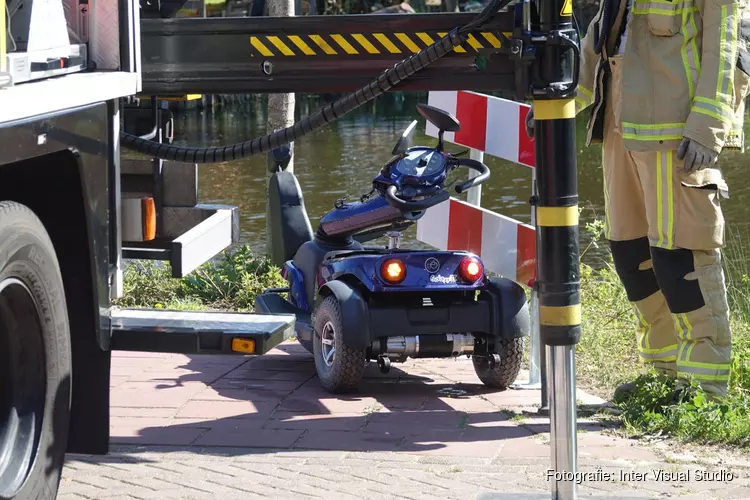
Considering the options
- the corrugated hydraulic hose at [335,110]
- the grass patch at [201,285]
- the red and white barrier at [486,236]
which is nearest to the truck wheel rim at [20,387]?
the corrugated hydraulic hose at [335,110]

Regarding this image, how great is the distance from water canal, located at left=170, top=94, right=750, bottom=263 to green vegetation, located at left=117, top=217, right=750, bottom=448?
1934 millimetres

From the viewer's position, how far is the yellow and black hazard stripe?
14.9ft

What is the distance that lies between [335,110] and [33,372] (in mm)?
1905

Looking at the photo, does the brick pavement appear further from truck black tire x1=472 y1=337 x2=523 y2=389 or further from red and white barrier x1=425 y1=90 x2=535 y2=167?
red and white barrier x1=425 y1=90 x2=535 y2=167

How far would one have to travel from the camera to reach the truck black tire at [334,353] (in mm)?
5199

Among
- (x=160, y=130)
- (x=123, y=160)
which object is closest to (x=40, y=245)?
(x=123, y=160)

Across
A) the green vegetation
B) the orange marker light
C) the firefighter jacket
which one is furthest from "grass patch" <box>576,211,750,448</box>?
the orange marker light

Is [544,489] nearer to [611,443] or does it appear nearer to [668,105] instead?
[611,443]

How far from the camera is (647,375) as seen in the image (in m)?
5.09

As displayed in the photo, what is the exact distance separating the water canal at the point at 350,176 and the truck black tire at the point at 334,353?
15.1 ft

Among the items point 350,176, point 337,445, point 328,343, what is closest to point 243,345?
point 337,445

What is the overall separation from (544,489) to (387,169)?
6.51ft

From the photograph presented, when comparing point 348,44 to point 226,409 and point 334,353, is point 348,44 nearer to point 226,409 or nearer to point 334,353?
point 334,353

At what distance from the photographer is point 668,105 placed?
4.79 metres
